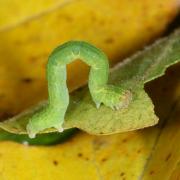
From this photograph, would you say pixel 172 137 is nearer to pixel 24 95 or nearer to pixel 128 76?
pixel 128 76

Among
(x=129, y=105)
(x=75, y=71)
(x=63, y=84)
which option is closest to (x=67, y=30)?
(x=75, y=71)

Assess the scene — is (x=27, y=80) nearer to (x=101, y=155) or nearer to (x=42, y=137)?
(x=42, y=137)

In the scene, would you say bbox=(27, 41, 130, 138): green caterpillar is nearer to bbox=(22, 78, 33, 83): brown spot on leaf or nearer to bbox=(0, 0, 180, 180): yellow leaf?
bbox=(0, 0, 180, 180): yellow leaf

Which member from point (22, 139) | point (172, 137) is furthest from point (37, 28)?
point (172, 137)

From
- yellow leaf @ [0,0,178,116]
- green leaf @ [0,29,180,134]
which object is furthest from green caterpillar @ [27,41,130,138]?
yellow leaf @ [0,0,178,116]

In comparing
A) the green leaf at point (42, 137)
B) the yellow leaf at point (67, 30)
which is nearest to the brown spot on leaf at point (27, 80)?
the yellow leaf at point (67, 30)

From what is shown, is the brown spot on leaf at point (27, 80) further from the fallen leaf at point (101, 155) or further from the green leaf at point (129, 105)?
the fallen leaf at point (101, 155)
